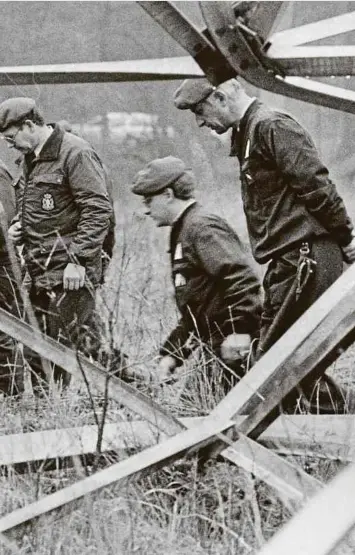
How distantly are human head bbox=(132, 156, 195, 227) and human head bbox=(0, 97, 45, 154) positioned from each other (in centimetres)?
85

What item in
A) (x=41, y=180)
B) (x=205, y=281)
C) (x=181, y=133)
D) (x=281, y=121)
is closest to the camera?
(x=281, y=121)

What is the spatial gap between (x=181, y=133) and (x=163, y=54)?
Answer: 2.77 ft

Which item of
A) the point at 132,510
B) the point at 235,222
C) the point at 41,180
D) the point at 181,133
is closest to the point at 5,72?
the point at 41,180

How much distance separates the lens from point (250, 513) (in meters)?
3.03

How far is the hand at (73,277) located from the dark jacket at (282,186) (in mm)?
1026

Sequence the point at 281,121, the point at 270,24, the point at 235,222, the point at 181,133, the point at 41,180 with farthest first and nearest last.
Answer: the point at 235,222
the point at 181,133
the point at 41,180
the point at 281,121
the point at 270,24

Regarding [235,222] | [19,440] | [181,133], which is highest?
[19,440]

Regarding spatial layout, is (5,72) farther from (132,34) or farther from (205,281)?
(132,34)

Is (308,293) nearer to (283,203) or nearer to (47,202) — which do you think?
(283,203)

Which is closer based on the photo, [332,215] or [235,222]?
[332,215]

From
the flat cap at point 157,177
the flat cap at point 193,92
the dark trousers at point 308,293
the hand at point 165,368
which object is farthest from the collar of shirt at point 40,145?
the dark trousers at point 308,293

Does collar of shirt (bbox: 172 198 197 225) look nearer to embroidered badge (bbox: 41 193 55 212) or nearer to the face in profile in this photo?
the face in profile

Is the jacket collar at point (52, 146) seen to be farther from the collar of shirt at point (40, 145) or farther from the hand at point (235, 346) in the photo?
the hand at point (235, 346)

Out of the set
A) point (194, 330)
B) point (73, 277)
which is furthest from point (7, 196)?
point (194, 330)
